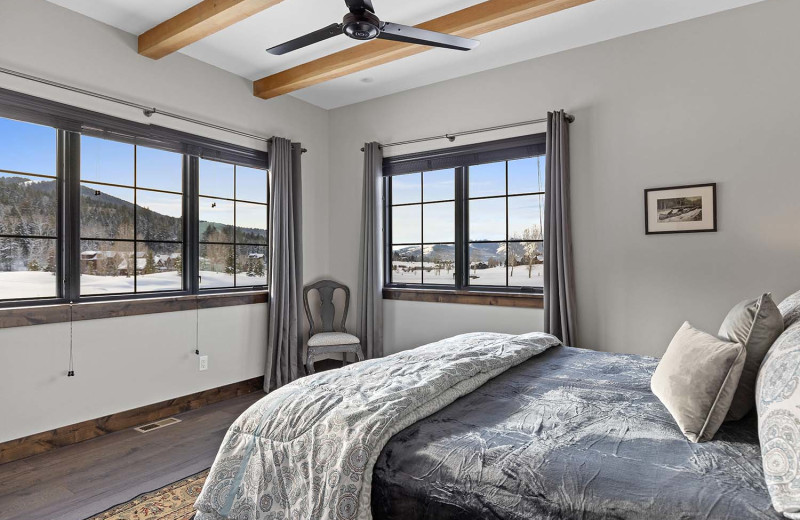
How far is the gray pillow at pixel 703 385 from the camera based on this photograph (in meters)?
1.36

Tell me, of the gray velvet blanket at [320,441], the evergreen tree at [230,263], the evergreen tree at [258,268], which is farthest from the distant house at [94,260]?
the gray velvet blanket at [320,441]

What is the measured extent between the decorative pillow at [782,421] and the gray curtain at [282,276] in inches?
142

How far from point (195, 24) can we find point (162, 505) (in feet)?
9.16

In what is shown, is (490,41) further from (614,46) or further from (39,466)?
(39,466)

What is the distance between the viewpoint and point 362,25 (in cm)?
221

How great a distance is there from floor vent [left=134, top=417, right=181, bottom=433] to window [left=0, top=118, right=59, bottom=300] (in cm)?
108

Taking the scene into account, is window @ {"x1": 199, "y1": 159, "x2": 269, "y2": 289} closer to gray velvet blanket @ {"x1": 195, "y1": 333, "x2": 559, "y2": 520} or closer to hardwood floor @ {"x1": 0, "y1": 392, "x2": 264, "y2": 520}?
hardwood floor @ {"x1": 0, "y1": 392, "x2": 264, "y2": 520}

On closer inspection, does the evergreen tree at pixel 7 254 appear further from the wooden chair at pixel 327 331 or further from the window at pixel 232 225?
the wooden chair at pixel 327 331

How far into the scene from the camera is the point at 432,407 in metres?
1.59

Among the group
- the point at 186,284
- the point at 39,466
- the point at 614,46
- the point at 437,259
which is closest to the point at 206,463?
the point at 39,466

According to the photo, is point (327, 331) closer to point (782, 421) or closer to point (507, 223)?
point (507, 223)

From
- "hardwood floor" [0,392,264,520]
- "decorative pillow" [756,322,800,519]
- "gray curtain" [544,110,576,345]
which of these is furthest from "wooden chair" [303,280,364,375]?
"decorative pillow" [756,322,800,519]

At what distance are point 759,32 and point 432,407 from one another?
10.7 ft

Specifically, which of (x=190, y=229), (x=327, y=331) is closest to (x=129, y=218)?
(x=190, y=229)
